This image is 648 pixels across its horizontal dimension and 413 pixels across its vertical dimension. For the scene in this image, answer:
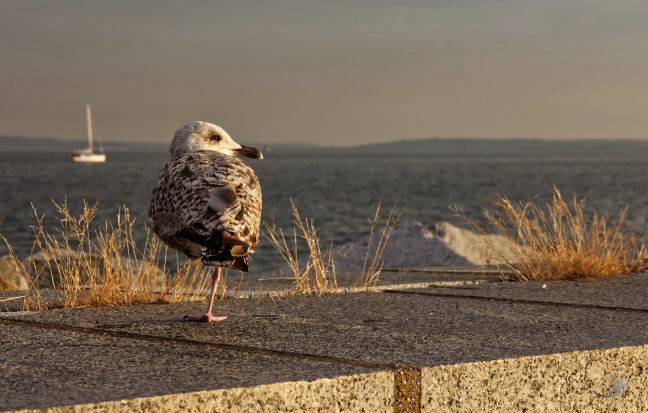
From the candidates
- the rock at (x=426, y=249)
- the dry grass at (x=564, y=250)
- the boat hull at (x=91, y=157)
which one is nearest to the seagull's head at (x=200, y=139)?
the dry grass at (x=564, y=250)

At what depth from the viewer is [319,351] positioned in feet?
14.4

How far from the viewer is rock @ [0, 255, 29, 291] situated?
962 centimetres

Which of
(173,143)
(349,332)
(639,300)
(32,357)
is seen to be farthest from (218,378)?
(639,300)

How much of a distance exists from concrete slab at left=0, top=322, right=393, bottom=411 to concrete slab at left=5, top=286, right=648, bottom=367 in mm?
287

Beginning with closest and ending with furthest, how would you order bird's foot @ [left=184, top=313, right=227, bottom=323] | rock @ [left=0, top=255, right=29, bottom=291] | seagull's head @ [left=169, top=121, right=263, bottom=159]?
1. bird's foot @ [left=184, top=313, right=227, bottom=323]
2. seagull's head @ [left=169, top=121, right=263, bottom=159]
3. rock @ [left=0, top=255, right=29, bottom=291]

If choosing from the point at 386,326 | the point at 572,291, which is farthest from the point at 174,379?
the point at 572,291

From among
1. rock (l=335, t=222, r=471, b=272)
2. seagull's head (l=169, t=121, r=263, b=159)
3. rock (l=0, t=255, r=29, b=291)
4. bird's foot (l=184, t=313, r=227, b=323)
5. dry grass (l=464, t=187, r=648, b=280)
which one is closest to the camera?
bird's foot (l=184, t=313, r=227, b=323)

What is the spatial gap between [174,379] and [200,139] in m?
2.94

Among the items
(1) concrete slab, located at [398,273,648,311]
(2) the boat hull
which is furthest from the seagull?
(2) the boat hull

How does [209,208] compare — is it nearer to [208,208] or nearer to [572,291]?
[208,208]

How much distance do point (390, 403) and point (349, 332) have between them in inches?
46.8

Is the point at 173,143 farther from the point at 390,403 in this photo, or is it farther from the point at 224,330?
the point at 390,403

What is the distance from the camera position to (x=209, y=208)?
17.1 ft

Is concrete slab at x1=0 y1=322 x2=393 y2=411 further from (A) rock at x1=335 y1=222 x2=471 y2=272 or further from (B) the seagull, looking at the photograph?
(A) rock at x1=335 y1=222 x2=471 y2=272
